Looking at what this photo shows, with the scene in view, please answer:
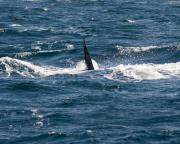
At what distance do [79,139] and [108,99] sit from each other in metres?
11.4

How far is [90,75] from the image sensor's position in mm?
73188

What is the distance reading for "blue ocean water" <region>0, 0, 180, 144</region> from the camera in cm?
5412

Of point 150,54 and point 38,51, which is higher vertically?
point 38,51

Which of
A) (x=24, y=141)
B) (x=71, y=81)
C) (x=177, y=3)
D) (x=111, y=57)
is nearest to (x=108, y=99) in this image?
(x=71, y=81)

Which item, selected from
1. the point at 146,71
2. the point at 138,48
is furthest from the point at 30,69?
the point at 138,48

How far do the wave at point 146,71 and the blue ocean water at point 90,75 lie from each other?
0.10m

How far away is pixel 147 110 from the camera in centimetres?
5906

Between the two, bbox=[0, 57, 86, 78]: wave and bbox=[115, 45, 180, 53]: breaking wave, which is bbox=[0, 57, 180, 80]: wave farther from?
bbox=[115, 45, 180, 53]: breaking wave

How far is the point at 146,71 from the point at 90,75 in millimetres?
5950

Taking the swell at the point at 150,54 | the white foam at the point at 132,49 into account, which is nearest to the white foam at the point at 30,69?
the swell at the point at 150,54

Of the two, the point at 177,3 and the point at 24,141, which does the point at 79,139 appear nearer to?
the point at 24,141

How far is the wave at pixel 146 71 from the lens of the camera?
236ft

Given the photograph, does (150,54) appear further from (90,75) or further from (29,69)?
(29,69)

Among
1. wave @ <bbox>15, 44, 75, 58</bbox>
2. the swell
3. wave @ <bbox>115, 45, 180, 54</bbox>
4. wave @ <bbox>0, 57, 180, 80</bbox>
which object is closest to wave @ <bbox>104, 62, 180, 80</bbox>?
wave @ <bbox>0, 57, 180, 80</bbox>
